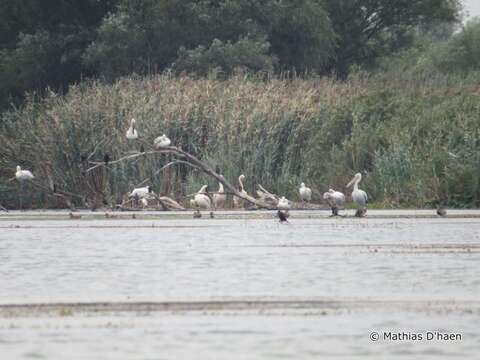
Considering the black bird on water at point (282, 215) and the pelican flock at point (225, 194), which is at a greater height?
the pelican flock at point (225, 194)

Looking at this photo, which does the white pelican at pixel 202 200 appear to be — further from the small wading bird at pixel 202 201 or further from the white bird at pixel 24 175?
the white bird at pixel 24 175

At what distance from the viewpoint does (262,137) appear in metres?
34.2

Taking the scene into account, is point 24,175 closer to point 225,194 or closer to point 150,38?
point 225,194

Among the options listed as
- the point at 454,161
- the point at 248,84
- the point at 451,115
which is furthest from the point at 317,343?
the point at 248,84

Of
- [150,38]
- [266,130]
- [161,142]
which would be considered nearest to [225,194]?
[161,142]

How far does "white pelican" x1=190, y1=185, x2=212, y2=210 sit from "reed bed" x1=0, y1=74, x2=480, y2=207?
179 cm

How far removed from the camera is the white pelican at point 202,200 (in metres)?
31.2

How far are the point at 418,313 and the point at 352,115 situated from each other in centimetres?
2212

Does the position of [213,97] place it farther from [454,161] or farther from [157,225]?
[157,225]

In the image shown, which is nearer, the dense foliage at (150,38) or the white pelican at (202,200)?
the white pelican at (202,200)

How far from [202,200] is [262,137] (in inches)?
133

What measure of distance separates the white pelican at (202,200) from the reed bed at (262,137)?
179 centimetres

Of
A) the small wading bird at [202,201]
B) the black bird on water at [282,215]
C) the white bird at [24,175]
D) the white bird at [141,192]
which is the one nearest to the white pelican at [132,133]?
the white bird at [141,192]

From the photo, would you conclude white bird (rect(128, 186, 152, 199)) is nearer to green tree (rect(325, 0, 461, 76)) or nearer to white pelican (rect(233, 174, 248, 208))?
white pelican (rect(233, 174, 248, 208))
